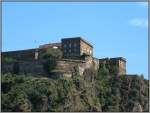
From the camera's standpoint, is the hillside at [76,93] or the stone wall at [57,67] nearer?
the hillside at [76,93]

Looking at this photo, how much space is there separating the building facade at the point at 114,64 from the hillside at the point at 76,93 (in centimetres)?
90

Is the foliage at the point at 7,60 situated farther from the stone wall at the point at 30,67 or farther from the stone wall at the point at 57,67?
the stone wall at the point at 30,67

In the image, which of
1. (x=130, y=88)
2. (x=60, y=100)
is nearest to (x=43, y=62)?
(x=60, y=100)

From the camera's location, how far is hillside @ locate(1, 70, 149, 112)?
41469mm

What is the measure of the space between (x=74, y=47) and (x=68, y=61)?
2438 millimetres

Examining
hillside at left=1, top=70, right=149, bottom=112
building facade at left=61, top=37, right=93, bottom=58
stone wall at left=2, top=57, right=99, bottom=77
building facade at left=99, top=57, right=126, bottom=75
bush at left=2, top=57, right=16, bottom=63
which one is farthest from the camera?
building facade at left=99, top=57, right=126, bottom=75

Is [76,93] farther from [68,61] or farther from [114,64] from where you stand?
[114,64]

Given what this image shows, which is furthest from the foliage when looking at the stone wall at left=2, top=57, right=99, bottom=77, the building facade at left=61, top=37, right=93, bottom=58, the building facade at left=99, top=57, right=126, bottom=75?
the building facade at left=99, top=57, right=126, bottom=75

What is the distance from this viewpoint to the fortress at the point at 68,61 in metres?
44.8

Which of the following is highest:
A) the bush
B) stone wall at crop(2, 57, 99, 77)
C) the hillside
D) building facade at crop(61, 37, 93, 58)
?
building facade at crop(61, 37, 93, 58)

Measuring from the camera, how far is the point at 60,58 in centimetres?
4531

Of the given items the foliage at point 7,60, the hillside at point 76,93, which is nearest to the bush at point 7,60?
the foliage at point 7,60

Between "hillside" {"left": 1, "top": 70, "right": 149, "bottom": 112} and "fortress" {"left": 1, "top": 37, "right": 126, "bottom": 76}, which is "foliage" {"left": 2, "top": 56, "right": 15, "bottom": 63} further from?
"hillside" {"left": 1, "top": 70, "right": 149, "bottom": 112}

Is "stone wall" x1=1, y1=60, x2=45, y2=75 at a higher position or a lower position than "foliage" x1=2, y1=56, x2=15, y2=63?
lower
